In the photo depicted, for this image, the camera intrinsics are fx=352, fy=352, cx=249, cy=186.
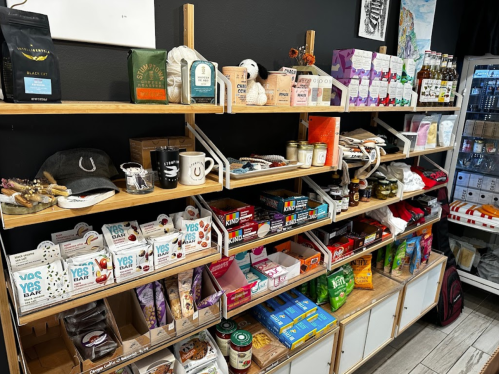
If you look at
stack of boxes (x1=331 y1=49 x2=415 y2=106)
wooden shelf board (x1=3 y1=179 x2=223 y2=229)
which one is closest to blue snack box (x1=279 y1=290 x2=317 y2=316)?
wooden shelf board (x1=3 y1=179 x2=223 y2=229)

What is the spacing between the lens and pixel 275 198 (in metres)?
1.91

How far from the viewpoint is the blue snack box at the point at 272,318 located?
1.98 meters

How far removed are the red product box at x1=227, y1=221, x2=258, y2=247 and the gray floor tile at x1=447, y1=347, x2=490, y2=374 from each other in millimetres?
2149

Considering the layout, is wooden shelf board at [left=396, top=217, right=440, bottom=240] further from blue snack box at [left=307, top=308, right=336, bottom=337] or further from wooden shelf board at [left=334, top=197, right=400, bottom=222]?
blue snack box at [left=307, top=308, right=336, bottom=337]

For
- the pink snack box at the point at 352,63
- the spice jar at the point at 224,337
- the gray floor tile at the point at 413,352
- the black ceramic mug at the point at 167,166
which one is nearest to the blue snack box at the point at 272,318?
the spice jar at the point at 224,337

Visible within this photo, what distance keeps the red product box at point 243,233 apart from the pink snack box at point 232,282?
0.24 m

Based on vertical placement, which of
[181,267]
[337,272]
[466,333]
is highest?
[181,267]

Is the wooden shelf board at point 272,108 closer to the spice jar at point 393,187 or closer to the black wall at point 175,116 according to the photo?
the black wall at point 175,116

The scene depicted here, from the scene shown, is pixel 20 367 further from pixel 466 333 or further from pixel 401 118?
pixel 466 333

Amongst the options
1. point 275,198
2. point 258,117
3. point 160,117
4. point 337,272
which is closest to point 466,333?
point 337,272

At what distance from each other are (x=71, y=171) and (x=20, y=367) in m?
0.85

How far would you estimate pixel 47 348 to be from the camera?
149 centimetres

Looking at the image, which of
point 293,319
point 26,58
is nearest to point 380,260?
point 293,319

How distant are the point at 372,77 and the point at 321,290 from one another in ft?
4.58
